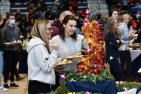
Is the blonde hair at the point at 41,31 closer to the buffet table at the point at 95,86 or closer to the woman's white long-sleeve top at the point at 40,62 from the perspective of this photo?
the woman's white long-sleeve top at the point at 40,62

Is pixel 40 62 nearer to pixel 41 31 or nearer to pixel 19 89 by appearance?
pixel 41 31

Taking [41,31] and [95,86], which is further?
[41,31]

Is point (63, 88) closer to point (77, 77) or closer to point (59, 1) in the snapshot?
point (77, 77)

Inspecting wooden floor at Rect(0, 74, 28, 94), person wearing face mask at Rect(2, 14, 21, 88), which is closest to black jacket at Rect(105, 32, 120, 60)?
wooden floor at Rect(0, 74, 28, 94)

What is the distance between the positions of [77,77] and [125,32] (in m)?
6.33

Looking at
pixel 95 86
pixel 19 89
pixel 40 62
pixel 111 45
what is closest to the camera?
pixel 95 86

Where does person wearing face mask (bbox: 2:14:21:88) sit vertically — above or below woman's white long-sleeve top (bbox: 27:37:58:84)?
below

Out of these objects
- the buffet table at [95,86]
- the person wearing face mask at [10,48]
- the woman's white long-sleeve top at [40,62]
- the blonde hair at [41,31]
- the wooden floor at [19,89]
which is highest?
the blonde hair at [41,31]

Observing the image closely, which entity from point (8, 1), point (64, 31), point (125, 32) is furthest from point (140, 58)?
point (8, 1)

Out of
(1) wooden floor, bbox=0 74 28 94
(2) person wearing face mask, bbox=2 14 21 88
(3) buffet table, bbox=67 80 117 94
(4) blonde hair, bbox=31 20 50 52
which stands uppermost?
(4) blonde hair, bbox=31 20 50 52

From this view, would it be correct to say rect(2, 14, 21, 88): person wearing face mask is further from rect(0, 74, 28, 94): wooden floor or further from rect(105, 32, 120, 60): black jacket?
rect(105, 32, 120, 60): black jacket

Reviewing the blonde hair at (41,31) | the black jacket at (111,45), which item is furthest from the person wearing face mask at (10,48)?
the blonde hair at (41,31)

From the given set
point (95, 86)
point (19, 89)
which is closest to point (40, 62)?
point (95, 86)

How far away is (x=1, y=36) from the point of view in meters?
11.0
